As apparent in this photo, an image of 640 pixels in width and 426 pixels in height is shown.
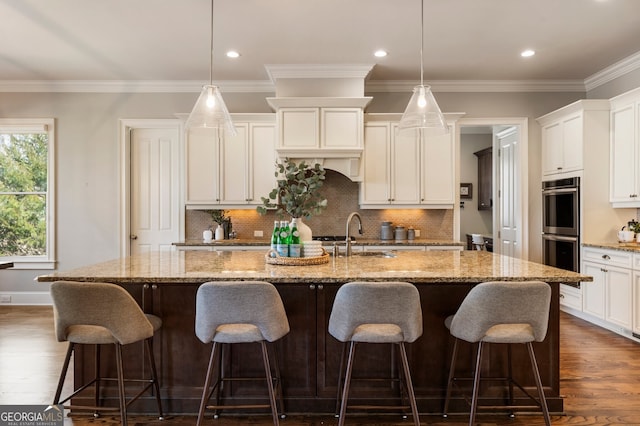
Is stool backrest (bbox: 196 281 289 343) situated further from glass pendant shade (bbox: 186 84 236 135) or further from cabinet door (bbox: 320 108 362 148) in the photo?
cabinet door (bbox: 320 108 362 148)

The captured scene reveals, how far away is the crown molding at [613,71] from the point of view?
433 cm

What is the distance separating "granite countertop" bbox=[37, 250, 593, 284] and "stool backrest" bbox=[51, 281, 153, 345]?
179mm

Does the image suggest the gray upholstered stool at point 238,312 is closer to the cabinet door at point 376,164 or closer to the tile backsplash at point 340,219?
the cabinet door at point 376,164

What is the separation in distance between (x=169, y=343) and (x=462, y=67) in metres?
4.16

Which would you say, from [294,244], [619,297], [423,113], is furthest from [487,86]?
[294,244]

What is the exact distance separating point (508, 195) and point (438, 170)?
5.60 ft

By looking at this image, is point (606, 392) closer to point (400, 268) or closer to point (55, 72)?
point (400, 268)

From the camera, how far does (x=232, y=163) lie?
4.86 m

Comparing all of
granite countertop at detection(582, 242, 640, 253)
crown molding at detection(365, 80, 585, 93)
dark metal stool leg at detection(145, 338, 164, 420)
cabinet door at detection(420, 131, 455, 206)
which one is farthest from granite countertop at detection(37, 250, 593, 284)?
crown molding at detection(365, 80, 585, 93)

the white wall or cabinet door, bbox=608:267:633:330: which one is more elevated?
the white wall

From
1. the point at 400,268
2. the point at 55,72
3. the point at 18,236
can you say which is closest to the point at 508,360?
the point at 400,268

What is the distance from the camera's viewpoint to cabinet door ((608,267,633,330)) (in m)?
3.80

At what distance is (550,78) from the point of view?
5020mm

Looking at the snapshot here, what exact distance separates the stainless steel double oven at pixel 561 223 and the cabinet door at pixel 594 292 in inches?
6.0
